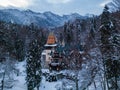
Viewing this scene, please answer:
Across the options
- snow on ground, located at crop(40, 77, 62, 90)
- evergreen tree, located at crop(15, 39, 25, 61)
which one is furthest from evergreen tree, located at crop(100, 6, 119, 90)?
evergreen tree, located at crop(15, 39, 25, 61)

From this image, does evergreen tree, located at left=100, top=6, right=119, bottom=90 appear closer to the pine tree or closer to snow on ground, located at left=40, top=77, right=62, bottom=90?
the pine tree

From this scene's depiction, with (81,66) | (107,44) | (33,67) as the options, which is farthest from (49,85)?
(107,44)

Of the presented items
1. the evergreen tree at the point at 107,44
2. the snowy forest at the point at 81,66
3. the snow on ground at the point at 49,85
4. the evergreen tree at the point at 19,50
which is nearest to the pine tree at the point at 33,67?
the snowy forest at the point at 81,66

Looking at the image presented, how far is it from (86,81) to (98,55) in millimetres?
21806

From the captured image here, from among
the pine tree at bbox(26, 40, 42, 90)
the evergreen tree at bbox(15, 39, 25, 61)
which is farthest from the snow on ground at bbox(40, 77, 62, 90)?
the evergreen tree at bbox(15, 39, 25, 61)

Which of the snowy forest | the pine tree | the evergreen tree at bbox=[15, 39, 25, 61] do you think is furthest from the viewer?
the evergreen tree at bbox=[15, 39, 25, 61]

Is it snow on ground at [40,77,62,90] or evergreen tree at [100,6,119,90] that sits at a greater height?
evergreen tree at [100,6,119,90]

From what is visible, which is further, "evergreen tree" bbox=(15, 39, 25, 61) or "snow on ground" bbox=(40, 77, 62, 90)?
"evergreen tree" bbox=(15, 39, 25, 61)

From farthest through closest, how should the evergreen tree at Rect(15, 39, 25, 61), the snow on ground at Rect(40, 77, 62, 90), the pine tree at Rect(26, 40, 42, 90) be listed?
the evergreen tree at Rect(15, 39, 25, 61) < the snow on ground at Rect(40, 77, 62, 90) < the pine tree at Rect(26, 40, 42, 90)

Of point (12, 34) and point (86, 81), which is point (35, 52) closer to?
point (86, 81)

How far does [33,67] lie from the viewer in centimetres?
6241

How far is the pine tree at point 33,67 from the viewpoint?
2449 inches

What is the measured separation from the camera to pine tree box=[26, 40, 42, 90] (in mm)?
62216

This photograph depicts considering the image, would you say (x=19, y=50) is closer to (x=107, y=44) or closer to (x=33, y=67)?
A: (x=33, y=67)
